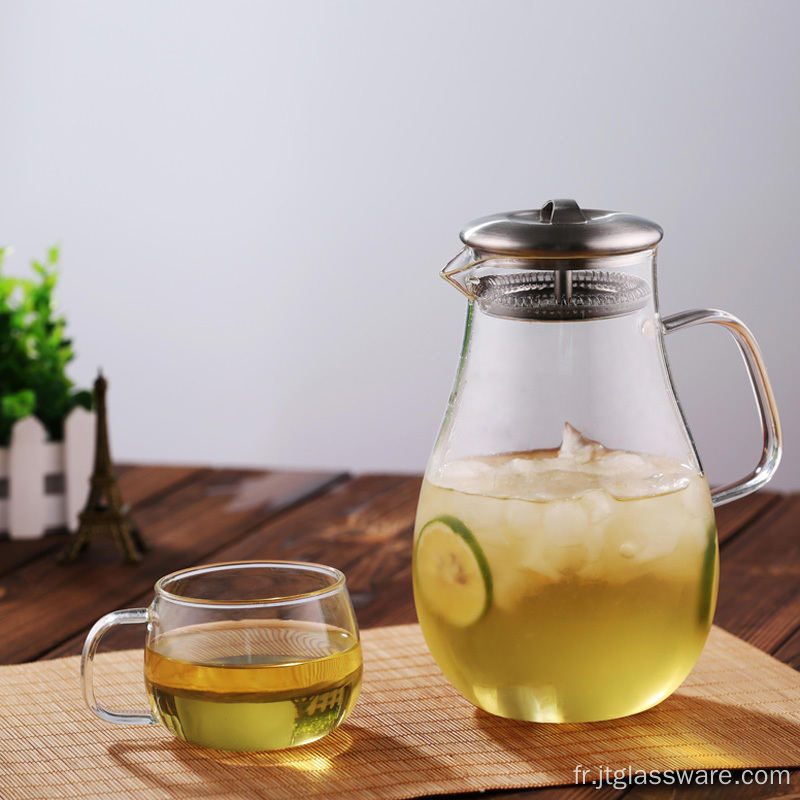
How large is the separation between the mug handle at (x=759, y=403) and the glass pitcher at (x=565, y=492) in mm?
26

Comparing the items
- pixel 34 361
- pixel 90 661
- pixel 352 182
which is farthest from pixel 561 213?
pixel 352 182

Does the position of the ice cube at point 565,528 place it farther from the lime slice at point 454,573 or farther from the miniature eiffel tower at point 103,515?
the miniature eiffel tower at point 103,515

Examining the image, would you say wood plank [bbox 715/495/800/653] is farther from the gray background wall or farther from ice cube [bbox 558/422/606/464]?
the gray background wall

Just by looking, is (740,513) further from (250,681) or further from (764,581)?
(250,681)

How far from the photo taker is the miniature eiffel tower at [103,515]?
1192 millimetres

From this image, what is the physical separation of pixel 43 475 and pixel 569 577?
776 mm

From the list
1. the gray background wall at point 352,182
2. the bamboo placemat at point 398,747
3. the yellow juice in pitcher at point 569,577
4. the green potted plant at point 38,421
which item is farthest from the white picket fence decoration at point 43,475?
the gray background wall at point 352,182

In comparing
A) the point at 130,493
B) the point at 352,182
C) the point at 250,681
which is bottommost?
the point at 130,493

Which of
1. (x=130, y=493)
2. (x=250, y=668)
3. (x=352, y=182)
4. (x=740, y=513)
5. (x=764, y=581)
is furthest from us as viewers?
(x=352, y=182)

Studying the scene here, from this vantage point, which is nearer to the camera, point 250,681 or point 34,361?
point 250,681

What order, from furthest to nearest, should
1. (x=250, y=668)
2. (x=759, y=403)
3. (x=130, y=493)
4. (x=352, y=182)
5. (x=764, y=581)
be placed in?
1. (x=352, y=182)
2. (x=130, y=493)
3. (x=764, y=581)
4. (x=759, y=403)
5. (x=250, y=668)

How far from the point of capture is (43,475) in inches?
51.0

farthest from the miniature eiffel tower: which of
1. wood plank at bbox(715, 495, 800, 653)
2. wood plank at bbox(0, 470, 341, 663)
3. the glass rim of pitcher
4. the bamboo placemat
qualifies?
wood plank at bbox(715, 495, 800, 653)

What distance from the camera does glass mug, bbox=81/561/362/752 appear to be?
68cm
